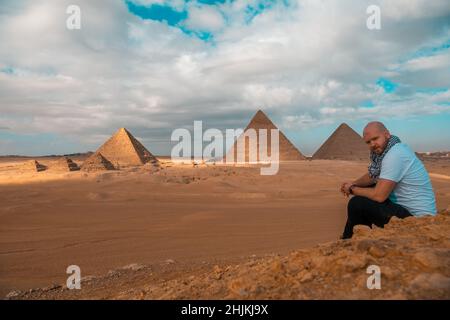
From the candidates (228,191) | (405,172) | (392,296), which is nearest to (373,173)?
(405,172)

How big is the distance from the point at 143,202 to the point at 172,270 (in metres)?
7.50

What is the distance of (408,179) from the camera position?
340 cm

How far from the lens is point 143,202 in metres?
11.5

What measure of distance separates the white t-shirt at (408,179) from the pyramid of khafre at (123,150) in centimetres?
3447

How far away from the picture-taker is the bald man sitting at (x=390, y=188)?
3.30 m

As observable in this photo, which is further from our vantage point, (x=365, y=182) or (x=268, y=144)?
(x=268, y=144)

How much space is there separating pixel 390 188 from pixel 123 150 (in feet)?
120

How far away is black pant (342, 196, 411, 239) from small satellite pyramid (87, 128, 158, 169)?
34303 millimetres
